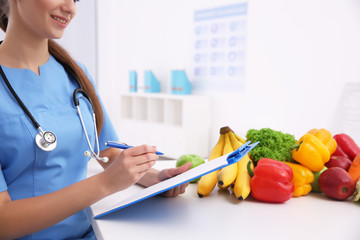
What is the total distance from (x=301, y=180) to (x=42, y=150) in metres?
0.75

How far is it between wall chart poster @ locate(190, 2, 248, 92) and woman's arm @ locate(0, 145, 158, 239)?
11.8 ft

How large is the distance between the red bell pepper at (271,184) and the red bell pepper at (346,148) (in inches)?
11.3

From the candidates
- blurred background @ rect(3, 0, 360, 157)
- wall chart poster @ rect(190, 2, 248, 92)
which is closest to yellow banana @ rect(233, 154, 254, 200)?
blurred background @ rect(3, 0, 360, 157)

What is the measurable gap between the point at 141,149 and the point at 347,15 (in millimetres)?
3200

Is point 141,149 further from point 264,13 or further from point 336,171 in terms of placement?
point 264,13

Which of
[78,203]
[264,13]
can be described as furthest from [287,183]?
[264,13]

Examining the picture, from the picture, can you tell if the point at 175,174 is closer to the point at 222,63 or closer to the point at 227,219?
the point at 227,219

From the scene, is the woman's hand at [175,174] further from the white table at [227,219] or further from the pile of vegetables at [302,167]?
the pile of vegetables at [302,167]

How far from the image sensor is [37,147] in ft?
3.29

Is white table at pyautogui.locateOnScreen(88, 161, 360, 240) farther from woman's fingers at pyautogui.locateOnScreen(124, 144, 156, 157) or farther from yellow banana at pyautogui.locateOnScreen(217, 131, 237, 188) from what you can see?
woman's fingers at pyautogui.locateOnScreen(124, 144, 156, 157)

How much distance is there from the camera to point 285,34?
383 centimetres

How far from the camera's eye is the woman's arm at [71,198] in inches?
33.4

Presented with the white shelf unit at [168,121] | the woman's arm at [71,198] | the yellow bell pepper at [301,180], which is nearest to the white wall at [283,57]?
the white shelf unit at [168,121]

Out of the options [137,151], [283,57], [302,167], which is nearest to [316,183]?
[302,167]
